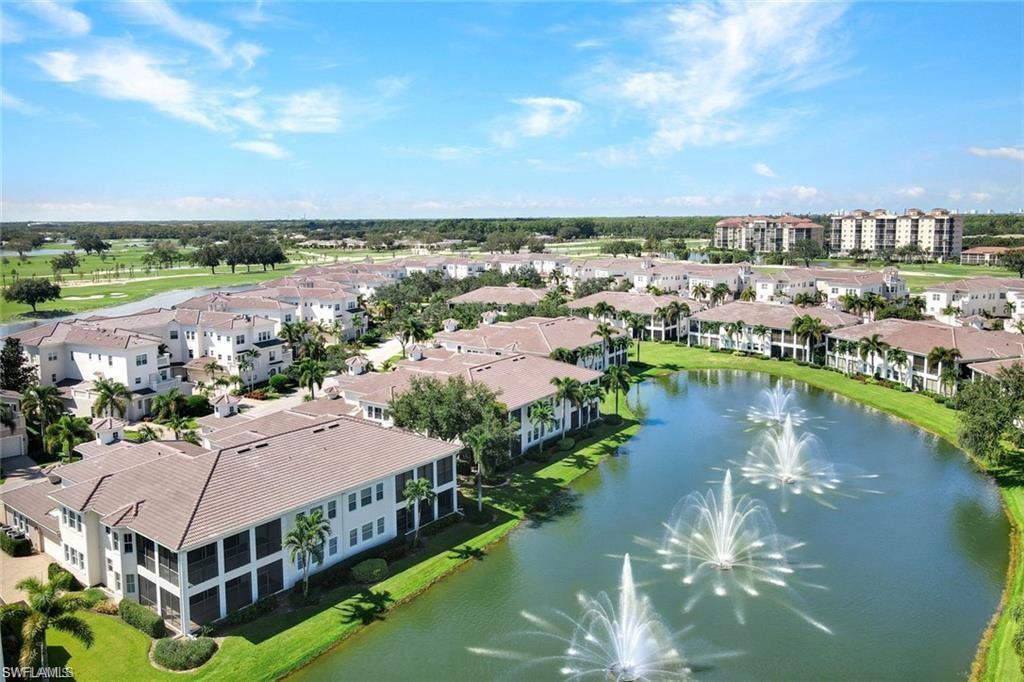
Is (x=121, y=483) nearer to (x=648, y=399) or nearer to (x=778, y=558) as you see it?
(x=778, y=558)

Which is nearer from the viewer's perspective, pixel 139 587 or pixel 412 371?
pixel 139 587

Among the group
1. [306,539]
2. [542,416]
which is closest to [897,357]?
[542,416]

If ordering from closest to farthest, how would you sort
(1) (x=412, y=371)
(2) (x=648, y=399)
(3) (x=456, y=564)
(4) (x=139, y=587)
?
(4) (x=139, y=587)
(3) (x=456, y=564)
(1) (x=412, y=371)
(2) (x=648, y=399)

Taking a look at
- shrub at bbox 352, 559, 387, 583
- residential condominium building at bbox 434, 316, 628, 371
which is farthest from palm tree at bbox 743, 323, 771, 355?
shrub at bbox 352, 559, 387, 583

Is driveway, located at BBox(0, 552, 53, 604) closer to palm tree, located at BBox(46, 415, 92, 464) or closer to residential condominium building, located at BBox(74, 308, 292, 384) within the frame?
palm tree, located at BBox(46, 415, 92, 464)

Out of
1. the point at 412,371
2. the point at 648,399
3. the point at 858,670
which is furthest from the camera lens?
the point at 648,399

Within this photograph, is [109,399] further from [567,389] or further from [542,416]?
[567,389]

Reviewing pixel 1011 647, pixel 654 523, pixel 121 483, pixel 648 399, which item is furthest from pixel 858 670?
pixel 648 399
